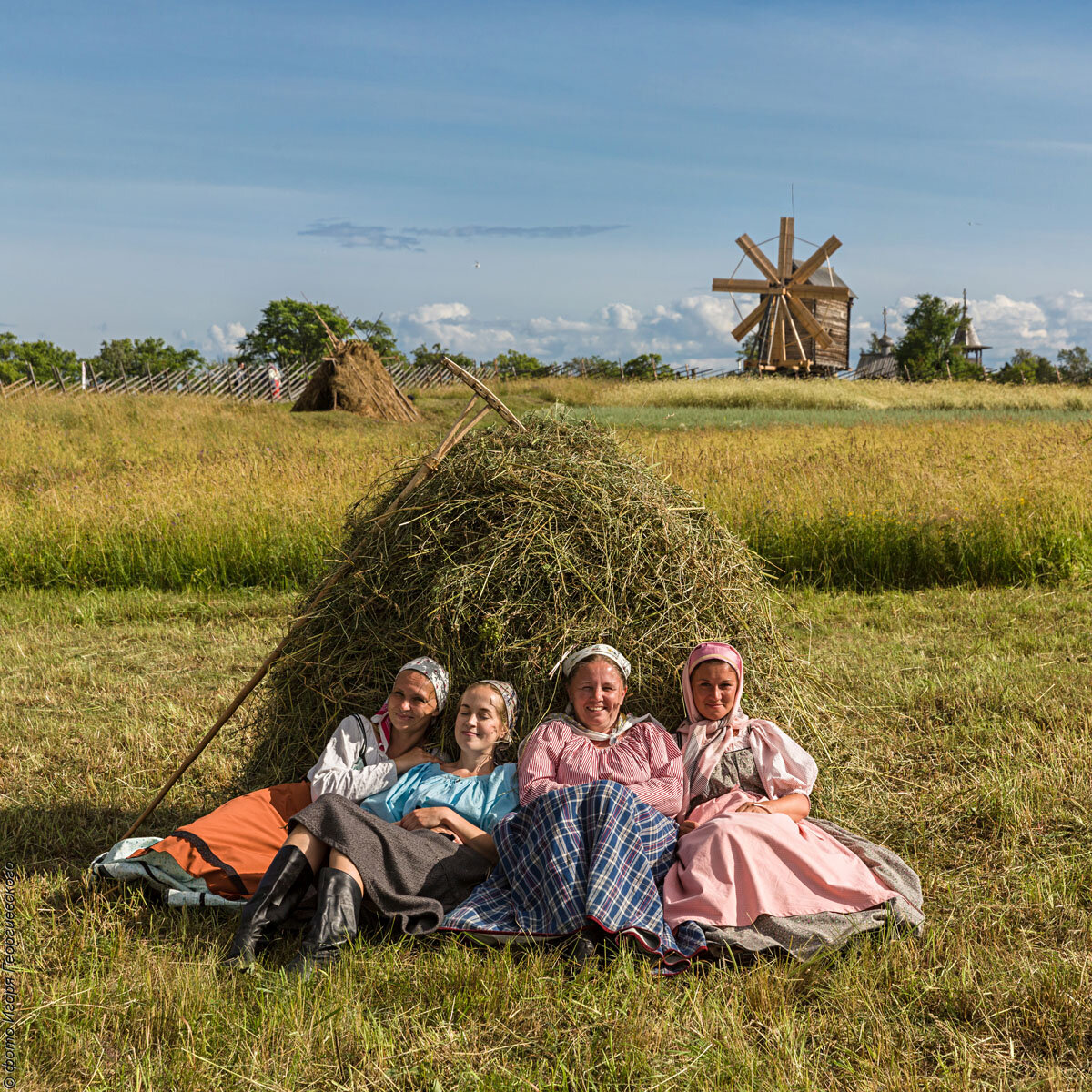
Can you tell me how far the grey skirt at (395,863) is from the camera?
10.0ft

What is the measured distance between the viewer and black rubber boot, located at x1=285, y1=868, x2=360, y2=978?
2.87 metres

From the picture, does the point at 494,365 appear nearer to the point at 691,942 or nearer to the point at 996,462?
the point at 691,942

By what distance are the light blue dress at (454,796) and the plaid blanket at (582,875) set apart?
26 centimetres

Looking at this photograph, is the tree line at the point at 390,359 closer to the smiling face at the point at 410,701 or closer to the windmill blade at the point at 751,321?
the windmill blade at the point at 751,321

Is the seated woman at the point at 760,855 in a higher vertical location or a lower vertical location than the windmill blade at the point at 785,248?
lower

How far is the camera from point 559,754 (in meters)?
3.53

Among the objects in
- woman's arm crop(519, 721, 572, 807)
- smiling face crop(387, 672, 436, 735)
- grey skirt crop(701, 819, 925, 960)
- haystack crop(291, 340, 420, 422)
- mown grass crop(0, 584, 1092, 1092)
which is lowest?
mown grass crop(0, 584, 1092, 1092)

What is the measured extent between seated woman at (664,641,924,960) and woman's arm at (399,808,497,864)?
65 centimetres

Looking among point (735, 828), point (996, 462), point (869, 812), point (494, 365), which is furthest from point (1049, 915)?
point (996, 462)

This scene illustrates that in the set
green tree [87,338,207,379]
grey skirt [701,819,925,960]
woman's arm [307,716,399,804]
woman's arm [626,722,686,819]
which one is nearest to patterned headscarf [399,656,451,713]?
woman's arm [307,716,399,804]

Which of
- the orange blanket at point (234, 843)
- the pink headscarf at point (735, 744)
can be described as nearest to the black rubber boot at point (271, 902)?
the orange blanket at point (234, 843)

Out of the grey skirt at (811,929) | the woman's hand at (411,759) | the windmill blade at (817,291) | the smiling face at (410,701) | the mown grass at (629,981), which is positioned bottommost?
the mown grass at (629,981)

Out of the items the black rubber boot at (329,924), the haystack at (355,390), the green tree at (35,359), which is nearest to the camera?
the black rubber boot at (329,924)

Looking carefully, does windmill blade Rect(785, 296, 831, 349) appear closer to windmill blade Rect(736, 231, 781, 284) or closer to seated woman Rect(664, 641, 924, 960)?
windmill blade Rect(736, 231, 781, 284)
